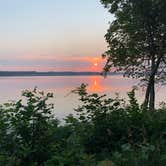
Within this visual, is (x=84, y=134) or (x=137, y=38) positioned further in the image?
(x=137, y=38)

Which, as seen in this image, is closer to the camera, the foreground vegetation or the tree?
the foreground vegetation

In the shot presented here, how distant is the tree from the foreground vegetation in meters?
17.8

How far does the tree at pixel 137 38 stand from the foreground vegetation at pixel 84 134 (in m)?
17.8

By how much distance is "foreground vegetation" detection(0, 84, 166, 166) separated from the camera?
655 centimetres

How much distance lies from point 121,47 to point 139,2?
286 centimetres

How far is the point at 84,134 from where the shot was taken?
7.62 m

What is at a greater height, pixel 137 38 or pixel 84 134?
pixel 137 38

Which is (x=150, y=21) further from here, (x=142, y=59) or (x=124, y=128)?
(x=124, y=128)

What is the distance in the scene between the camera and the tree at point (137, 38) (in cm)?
2592

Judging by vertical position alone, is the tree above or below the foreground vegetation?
above

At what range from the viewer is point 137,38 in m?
26.7

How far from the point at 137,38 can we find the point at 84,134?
19.6 metres

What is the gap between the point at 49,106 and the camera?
7.86 metres

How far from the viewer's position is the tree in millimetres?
25922
